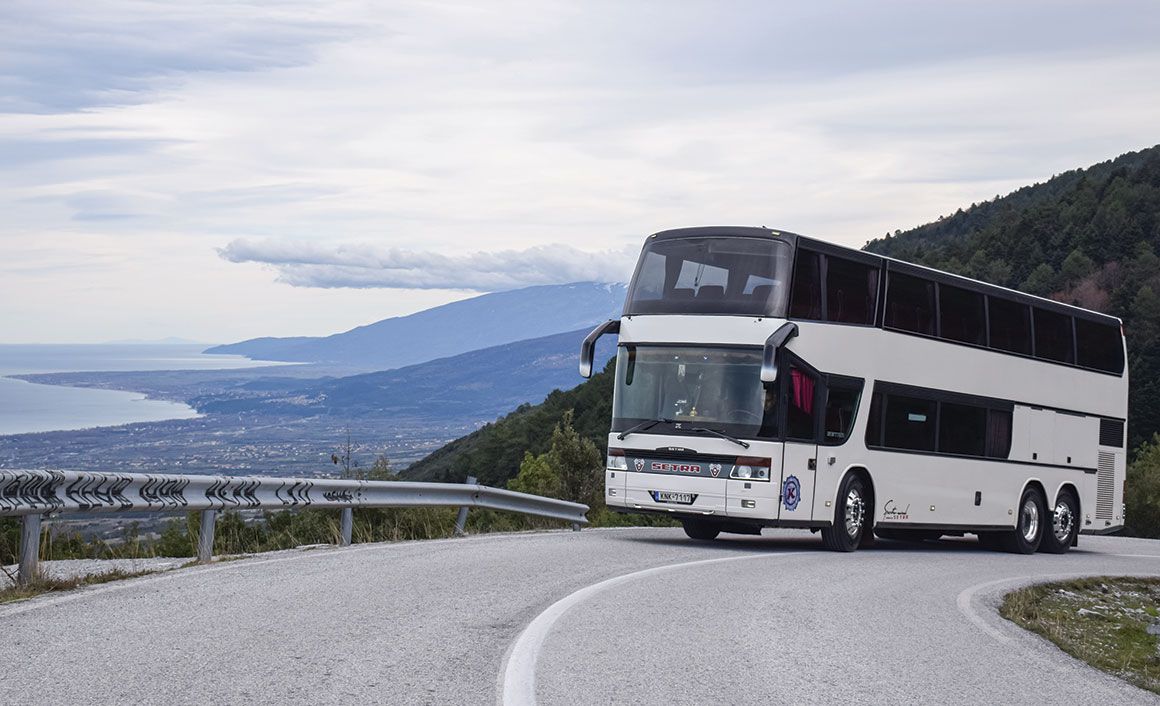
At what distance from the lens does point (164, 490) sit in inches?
A: 444

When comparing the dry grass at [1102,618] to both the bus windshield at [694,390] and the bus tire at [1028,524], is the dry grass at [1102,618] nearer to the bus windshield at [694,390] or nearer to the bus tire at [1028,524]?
the bus tire at [1028,524]

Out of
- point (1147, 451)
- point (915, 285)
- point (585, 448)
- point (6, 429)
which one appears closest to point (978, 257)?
point (1147, 451)

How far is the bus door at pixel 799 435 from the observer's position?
15.8m

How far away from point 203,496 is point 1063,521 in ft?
49.7

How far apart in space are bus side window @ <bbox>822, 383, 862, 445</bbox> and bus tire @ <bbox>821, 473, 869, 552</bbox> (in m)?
0.66

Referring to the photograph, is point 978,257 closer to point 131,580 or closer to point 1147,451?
point 1147,451

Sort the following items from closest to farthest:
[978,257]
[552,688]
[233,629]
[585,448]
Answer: [552,688], [233,629], [585,448], [978,257]

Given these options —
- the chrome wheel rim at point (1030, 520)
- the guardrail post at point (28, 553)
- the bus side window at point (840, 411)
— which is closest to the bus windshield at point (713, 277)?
the bus side window at point (840, 411)

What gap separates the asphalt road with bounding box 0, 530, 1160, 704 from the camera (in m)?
6.33

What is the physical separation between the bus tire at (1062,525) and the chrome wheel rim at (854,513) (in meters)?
5.25

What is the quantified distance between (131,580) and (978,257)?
4086 inches

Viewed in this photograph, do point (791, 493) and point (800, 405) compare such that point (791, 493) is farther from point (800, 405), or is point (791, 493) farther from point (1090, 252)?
point (1090, 252)

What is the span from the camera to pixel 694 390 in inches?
637

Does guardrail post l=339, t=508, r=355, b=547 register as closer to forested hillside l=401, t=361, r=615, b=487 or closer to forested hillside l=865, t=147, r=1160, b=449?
forested hillside l=401, t=361, r=615, b=487
